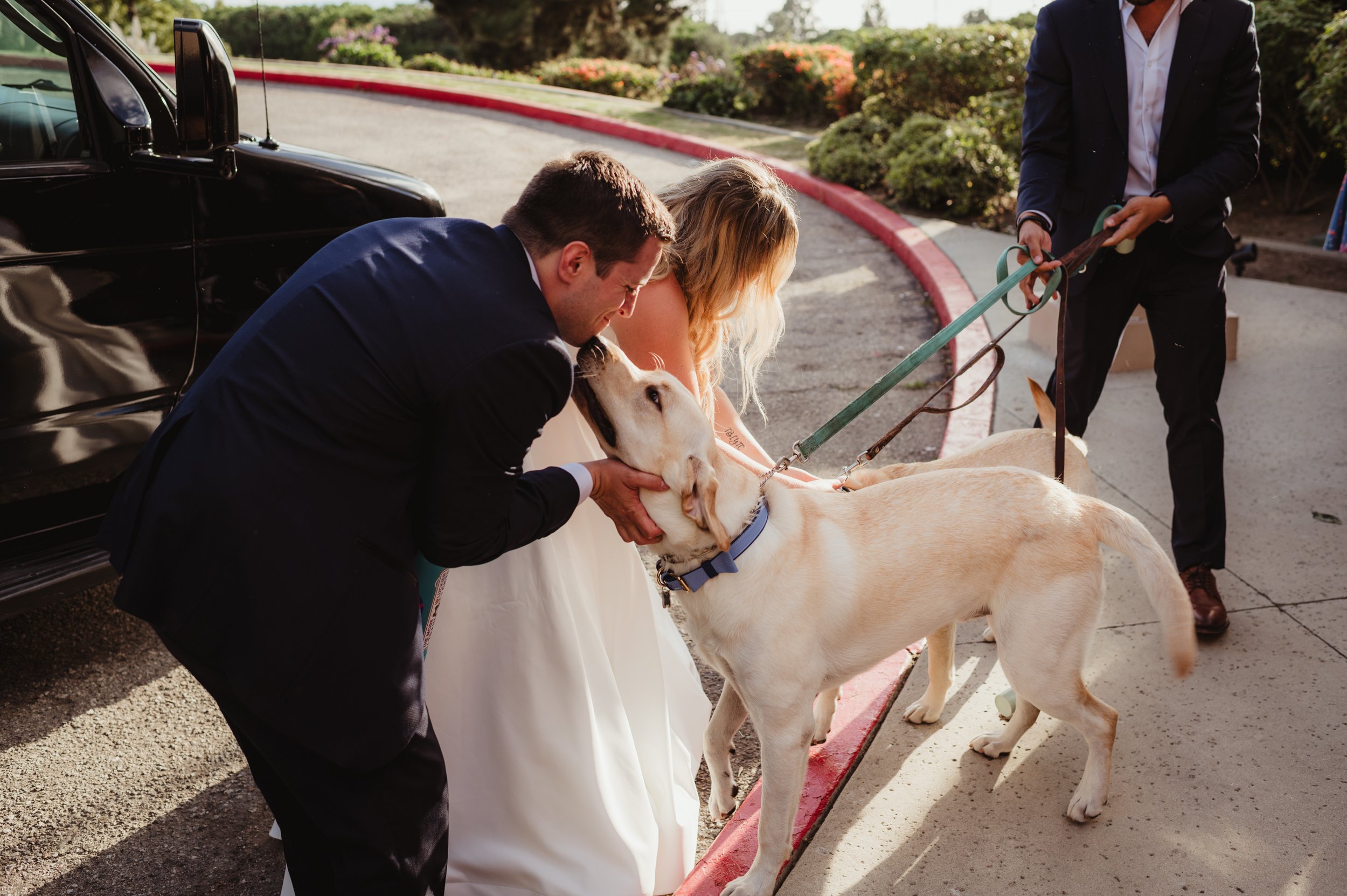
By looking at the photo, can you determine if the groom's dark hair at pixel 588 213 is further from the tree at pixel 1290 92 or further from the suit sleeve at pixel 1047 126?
the tree at pixel 1290 92

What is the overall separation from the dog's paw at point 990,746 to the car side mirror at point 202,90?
3.24 meters

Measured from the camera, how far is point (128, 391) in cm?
348

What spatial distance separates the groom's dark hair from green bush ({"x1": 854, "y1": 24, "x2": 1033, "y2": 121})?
10323 millimetres

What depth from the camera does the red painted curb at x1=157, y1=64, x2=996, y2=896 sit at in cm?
285

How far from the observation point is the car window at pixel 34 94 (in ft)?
11.0

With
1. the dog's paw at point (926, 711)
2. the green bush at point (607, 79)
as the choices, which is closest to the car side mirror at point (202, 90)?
the dog's paw at point (926, 711)

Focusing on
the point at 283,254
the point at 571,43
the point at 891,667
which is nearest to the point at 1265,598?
the point at 891,667

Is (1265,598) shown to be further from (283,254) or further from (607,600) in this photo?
(283,254)

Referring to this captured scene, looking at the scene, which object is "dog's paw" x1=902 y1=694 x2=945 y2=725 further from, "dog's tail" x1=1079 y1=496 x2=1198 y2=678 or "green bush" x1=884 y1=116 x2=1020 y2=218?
"green bush" x1=884 y1=116 x2=1020 y2=218

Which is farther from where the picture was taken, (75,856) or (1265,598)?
(1265,598)

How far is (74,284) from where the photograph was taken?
321 cm

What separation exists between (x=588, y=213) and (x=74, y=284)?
215cm

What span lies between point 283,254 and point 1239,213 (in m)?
9.57

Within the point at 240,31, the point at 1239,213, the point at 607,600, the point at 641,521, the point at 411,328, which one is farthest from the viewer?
the point at 240,31
